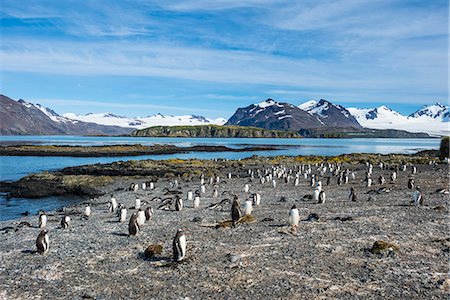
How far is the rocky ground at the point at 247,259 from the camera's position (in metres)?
9.47

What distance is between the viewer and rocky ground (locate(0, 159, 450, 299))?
31.1ft

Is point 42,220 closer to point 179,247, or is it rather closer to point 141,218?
point 141,218

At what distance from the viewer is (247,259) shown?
11.2 m

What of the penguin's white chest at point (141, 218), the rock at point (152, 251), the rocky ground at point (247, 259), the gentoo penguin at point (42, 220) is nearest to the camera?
the rocky ground at point (247, 259)

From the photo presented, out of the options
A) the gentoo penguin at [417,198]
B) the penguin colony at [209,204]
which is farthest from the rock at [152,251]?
the gentoo penguin at [417,198]

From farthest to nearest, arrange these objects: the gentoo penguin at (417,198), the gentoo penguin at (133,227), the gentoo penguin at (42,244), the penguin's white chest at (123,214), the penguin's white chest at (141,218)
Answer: the gentoo penguin at (417,198) → the penguin's white chest at (123,214) → the penguin's white chest at (141,218) → the gentoo penguin at (133,227) → the gentoo penguin at (42,244)

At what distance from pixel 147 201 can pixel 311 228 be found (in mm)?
12307

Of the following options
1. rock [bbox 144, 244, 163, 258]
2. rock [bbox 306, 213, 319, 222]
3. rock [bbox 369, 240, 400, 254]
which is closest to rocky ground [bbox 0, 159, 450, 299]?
rock [bbox 369, 240, 400, 254]

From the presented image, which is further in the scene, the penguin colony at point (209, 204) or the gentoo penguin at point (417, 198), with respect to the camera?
the gentoo penguin at point (417, 198)

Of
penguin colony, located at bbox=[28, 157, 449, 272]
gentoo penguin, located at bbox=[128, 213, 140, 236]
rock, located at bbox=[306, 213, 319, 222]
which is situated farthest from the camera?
rock, located at bbox=[306, 213, 319, 222]

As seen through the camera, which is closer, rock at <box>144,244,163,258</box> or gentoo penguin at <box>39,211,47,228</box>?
rock at <box>144,244,163,258</box>

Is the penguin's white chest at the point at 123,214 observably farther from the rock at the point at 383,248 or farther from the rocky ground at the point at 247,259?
the rock at the point at 383,248

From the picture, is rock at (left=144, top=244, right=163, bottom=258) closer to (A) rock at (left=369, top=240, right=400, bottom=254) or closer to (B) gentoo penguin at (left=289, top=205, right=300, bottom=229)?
(B) gentoo penguin at (left=289, top=205, right=300, bottom=229)

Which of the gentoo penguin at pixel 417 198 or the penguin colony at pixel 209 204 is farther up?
the gentoo penguin at pixel 417 198
